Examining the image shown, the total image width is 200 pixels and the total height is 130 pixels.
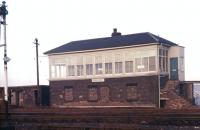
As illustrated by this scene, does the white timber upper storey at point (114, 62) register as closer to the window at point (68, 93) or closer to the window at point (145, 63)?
the window at point (145, 63)

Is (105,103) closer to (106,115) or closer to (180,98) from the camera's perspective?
(180,98)

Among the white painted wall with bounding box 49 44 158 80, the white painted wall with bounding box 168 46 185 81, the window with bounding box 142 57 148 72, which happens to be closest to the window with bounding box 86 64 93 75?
the white painted wall with bounding box 49 44 158 80

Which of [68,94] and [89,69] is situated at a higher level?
[89,69]

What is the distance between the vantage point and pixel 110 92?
3388 cm

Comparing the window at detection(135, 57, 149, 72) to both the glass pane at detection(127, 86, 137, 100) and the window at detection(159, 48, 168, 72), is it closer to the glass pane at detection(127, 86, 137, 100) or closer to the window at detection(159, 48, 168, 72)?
the window at detection(159, 48, 168, 72)

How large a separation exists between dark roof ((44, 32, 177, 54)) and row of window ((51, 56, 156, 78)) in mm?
1922

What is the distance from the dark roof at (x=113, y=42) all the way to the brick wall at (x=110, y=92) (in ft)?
12.7

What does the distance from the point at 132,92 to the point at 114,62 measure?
4125mm

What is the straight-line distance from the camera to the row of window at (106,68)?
32.5 metres

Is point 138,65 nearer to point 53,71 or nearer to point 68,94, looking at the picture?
point 68,94

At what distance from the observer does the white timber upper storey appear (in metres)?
32.4

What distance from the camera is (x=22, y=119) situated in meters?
23.4

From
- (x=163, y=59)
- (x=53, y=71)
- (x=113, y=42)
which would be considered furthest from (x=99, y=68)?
(x=163, y=59)

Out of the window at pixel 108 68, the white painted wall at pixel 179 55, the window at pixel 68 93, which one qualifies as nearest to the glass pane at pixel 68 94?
the window at pixel 68 93
